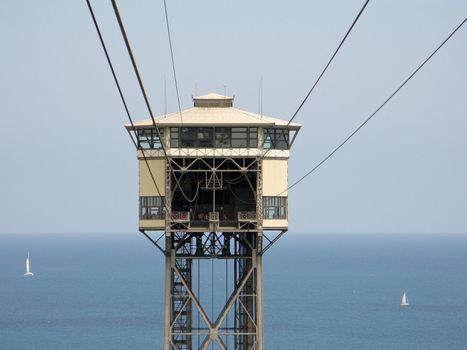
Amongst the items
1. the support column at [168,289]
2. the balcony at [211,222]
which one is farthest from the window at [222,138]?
the support column at [168,289]

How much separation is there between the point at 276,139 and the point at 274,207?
2.74 metres

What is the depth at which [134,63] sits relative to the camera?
26.1m

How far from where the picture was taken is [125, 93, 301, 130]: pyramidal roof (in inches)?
2131

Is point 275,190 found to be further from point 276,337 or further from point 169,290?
point 276,337

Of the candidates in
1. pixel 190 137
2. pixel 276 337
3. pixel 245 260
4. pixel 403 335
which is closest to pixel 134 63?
pixel 190 137

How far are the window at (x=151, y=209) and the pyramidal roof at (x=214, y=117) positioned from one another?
3005 mm

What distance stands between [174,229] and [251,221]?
10.4 feet

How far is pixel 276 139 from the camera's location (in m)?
54.9

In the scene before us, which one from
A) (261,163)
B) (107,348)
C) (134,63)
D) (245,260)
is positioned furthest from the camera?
(107,348)

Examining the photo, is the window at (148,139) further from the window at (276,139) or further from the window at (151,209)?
the window at (276,139)

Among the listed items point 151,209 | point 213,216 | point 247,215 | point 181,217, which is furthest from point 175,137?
point 247,215

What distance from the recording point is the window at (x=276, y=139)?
54.6 metres

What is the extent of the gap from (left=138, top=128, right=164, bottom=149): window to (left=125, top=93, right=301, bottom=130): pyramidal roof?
0.40m

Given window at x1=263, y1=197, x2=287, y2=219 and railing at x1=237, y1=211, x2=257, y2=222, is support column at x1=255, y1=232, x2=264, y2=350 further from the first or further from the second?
window at x1=263, y1=197, x2=287, y2=219
